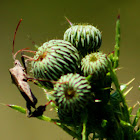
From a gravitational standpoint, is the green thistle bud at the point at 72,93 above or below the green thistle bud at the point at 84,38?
below

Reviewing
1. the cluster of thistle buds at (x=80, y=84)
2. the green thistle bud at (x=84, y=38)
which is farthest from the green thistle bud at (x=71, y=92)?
the green thistle bud at (x=84, y=38)

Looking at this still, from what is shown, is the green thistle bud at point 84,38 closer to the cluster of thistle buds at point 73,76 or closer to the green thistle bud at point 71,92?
the cluster of thistle buds at point 73,76

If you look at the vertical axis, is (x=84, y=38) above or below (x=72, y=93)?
above

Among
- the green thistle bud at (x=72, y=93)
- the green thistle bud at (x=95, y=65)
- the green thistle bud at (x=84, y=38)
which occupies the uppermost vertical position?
the green thistle bud at (x=84, y=38)

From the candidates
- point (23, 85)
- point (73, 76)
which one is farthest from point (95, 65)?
point (23, 85)

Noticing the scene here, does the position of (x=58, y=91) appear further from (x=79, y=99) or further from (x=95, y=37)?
(x=95, y=37)

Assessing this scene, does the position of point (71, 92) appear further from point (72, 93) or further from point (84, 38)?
point (84, 38)
